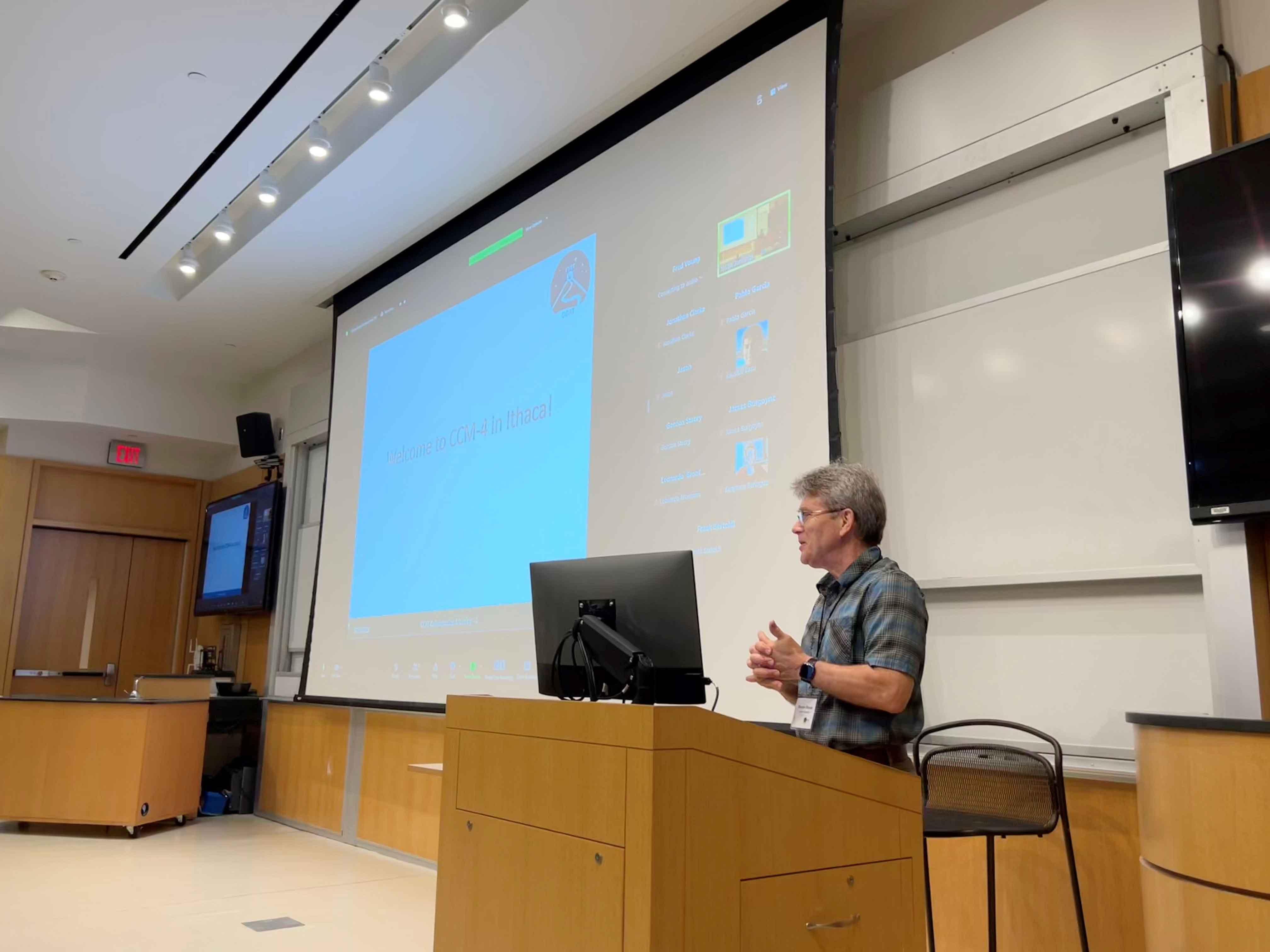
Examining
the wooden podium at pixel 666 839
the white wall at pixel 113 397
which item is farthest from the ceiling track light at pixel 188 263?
the wooden podium at pixel 666 839

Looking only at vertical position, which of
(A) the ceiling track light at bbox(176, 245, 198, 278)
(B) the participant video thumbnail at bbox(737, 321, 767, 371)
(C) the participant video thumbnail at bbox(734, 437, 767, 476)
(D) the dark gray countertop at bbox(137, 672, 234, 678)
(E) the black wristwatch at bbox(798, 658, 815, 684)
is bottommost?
(D) the dark gray countertop at bbox(137, 672, 234, 678)

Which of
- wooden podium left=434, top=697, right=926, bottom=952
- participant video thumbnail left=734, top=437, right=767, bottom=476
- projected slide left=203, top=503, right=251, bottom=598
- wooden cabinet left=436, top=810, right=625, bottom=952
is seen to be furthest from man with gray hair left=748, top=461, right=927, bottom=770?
projected slide left=203, top=503, right=251, bottom=598

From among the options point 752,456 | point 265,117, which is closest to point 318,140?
point 265,117

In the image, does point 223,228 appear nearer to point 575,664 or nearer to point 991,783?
point 575,664

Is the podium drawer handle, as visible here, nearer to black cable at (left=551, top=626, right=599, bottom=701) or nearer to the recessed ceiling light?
black cable at (left=551, top=626, right=599, bottom=701)

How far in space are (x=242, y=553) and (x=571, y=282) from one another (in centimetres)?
453

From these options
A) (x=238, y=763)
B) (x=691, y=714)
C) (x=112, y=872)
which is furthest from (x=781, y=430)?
(x=238, y=763)

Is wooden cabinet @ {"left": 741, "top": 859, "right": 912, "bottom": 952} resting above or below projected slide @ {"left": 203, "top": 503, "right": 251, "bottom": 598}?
below

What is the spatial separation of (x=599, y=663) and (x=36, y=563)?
7.73 metres

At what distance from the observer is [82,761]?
5688 mm

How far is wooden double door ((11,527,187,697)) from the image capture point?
806cm

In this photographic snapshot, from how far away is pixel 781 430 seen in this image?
3230 mm

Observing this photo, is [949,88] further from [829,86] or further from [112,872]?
[112,872]

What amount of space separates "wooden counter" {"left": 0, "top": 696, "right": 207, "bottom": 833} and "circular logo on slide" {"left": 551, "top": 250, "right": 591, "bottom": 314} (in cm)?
366
